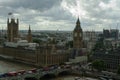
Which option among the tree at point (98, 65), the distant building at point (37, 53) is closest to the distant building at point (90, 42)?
the distant building at point (37, 53)

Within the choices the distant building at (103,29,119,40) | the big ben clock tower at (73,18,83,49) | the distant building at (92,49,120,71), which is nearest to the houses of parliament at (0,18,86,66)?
the big ben clock tower at (73,18,83,49)

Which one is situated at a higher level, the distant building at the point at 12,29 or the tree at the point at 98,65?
the distant building at the point at 12,29

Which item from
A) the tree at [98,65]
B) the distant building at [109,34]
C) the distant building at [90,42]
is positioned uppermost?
the distant building at [109,34]

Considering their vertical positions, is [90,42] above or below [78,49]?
above

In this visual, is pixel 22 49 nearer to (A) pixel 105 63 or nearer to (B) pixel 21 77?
(A) pixel 105 63

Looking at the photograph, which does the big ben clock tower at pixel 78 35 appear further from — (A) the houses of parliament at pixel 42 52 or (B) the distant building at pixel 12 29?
(B) the distant building at pixel 12 29

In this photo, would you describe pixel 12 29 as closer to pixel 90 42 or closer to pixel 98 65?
pixel 90 42

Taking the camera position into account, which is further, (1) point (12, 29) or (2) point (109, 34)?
(2) point (109, 34)

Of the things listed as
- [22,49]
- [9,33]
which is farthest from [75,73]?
[9,33]

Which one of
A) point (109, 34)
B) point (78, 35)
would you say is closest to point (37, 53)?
point (78, 35)

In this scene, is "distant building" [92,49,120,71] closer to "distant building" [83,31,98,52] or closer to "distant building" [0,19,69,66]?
"distant building" [0,19,69,66]

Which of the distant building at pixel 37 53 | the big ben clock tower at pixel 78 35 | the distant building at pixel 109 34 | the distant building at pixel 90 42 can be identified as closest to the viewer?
the distant building at pixel 37 53

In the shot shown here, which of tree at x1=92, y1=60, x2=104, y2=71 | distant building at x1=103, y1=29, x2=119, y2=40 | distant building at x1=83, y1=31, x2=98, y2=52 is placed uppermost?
distant building at x1=103, y1=29, x2=119, y2=40
